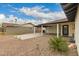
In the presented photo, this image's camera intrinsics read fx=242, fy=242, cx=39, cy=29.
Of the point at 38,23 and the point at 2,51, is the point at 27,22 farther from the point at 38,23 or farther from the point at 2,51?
the point at 2,51

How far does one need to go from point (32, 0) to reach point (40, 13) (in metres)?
0.77

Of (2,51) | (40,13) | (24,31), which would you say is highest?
(40,13)

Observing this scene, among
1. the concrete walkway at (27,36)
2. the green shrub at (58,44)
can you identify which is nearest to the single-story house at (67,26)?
the green shrub at (58,44)

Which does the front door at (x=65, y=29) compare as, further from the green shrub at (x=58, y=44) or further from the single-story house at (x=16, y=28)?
the single-story house at (x=16, y=28)

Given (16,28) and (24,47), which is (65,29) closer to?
(24,47)

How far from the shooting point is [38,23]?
11.0 metres

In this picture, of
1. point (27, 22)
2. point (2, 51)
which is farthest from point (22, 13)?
point (2, 51)

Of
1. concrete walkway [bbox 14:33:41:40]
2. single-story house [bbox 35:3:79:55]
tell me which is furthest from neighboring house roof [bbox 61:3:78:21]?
concrete walkway [bbox 14:33:41:40]

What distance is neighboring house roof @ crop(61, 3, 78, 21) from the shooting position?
10429mm

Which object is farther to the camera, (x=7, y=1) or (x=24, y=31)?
(x=24, y=31)

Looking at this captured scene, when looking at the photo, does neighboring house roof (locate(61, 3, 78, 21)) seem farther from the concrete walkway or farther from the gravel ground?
the concrete walkway

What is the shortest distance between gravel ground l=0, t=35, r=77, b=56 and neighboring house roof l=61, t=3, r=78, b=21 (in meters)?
1.38

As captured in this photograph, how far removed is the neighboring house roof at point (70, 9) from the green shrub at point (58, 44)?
108 centimetres

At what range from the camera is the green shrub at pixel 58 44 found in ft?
35.4
